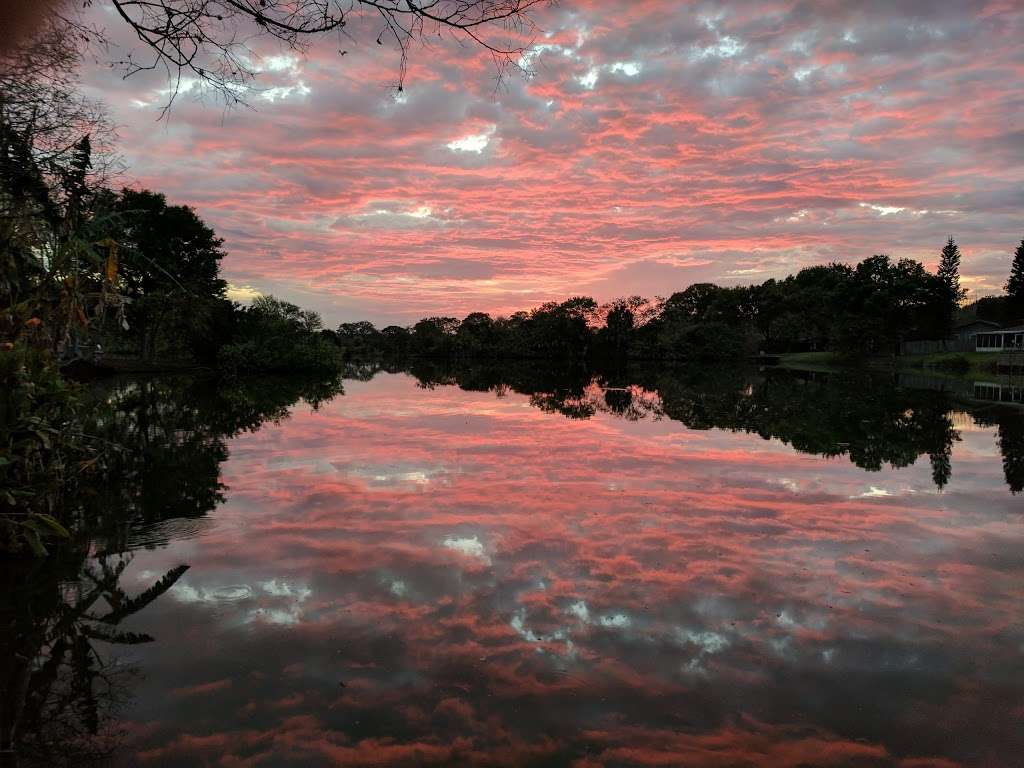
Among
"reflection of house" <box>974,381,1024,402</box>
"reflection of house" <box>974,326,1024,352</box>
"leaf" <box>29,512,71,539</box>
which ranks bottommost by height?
"leaf" <box>29,512,71,539</box>

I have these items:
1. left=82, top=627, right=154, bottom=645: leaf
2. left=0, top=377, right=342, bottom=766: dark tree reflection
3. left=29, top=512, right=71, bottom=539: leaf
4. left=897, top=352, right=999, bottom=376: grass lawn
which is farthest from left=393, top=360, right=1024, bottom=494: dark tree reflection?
left=897, top=352, right=999, bottom=376: grass lawn

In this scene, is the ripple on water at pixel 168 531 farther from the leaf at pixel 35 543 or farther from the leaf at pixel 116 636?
the leaf at pixel 116 636

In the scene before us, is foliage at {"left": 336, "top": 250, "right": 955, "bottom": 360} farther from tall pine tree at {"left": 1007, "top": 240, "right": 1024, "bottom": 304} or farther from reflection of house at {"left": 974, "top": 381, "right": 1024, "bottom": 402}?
reflection of house at {"left": 974, "top": 381, "right": 1024, "bottom": 402}

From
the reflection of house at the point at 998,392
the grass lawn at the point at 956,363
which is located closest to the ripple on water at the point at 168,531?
the reflection of house at the point at 998,392

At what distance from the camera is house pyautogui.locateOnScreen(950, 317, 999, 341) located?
72.2 metres

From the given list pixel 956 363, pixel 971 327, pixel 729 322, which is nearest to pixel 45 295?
pixel 956 363

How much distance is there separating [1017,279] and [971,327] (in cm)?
844

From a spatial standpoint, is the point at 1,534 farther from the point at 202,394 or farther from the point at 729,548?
the point at 202,394

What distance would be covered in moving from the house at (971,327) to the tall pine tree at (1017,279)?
5438 mm

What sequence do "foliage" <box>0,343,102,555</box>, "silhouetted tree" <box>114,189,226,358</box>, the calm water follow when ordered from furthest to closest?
"silhouetted tree" <box>114,189,226,358</box>, "foliage" <box>0,343,102,555</box>, the calm water

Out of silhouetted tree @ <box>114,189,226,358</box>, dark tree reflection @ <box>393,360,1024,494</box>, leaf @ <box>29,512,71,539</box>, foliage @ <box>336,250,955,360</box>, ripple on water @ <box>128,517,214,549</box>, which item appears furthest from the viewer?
foliage @ <box>336,250,955,360</box>

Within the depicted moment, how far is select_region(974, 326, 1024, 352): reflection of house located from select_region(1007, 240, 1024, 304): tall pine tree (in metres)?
11.8

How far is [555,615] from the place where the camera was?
18.8 feet

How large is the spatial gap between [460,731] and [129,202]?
4475cm
